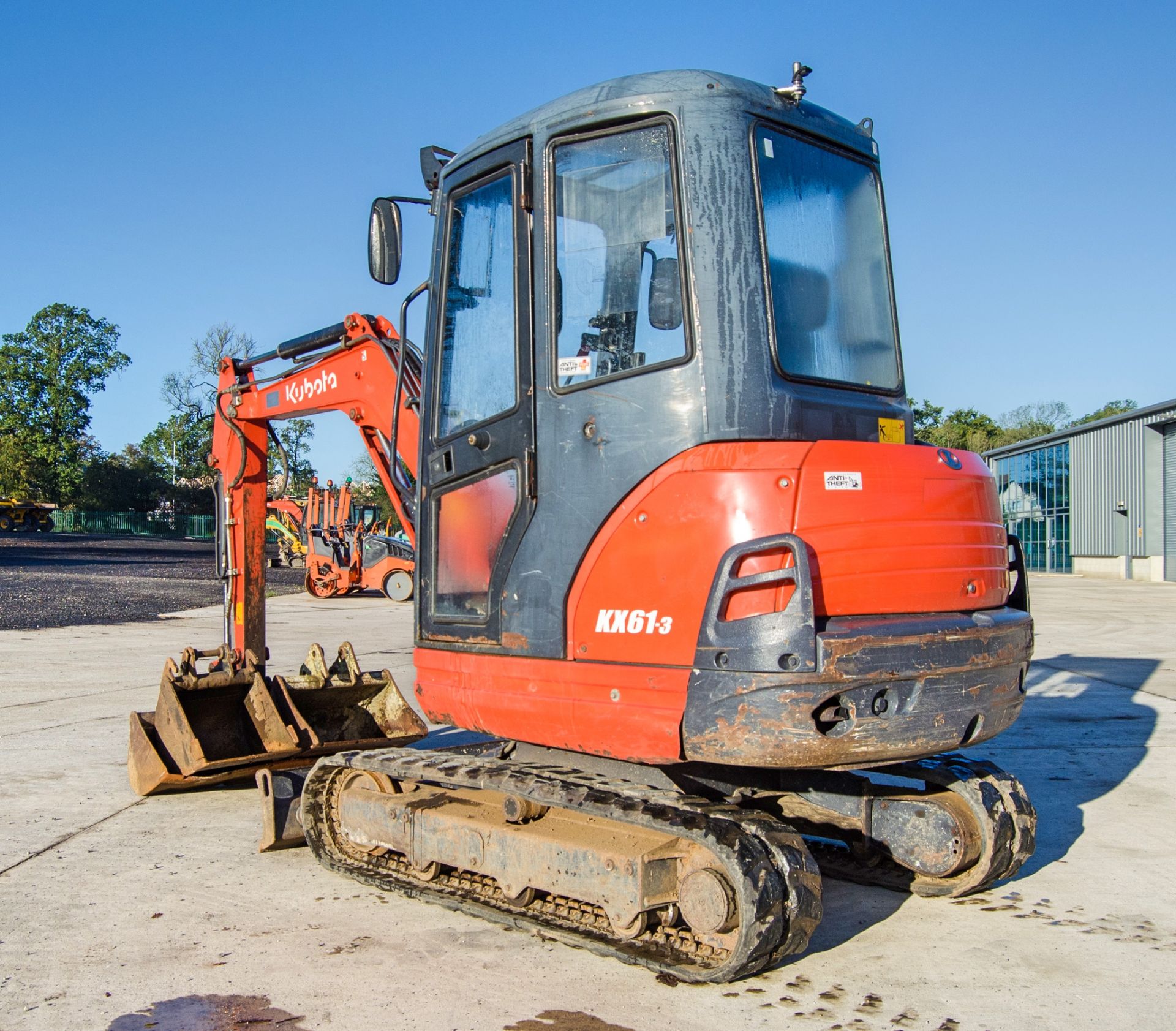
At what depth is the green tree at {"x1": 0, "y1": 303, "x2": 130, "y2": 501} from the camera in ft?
254

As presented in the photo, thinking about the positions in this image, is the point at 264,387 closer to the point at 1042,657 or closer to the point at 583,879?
the point at 583,879

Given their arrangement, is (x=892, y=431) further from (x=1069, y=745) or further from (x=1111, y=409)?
(x=1111, y=409)

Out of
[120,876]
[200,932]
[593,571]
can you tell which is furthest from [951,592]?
[120,876]

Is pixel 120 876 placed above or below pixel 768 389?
below

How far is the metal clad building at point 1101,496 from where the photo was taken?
116ft

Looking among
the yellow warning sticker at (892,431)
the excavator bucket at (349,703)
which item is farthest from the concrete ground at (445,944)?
the yellow warning sticker at (892,431)

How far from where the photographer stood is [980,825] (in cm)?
458

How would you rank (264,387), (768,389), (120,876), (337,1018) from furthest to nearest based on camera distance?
(264,387), (120,876), (768,389), (337,1018)

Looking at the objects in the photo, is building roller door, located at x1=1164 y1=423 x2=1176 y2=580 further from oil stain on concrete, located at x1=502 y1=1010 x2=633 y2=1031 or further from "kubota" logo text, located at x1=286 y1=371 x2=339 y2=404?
oil stain on concrete, located at x1=502 y1=1010 x2=633 y2=1031

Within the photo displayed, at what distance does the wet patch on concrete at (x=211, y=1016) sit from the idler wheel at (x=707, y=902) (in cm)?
47

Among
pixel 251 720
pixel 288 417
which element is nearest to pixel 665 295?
pixel 288 417

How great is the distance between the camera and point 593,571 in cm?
403

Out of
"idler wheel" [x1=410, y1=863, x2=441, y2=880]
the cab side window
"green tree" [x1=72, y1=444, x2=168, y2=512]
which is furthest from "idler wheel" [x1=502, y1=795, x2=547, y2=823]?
"green tree" [x1=72, y1=444, x2=168, y2=512]

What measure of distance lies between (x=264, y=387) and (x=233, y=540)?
1.05 m
